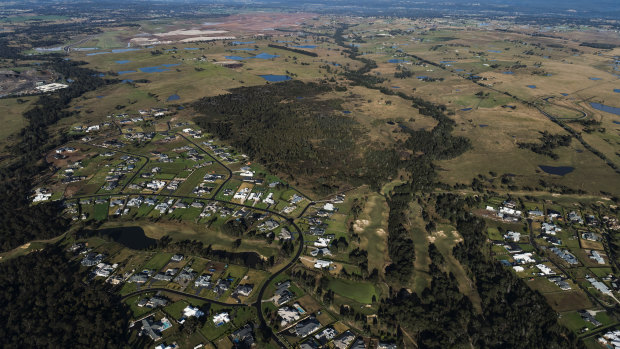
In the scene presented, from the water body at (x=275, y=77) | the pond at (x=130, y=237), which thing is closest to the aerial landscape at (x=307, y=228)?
the pond at (x=130, y=237)

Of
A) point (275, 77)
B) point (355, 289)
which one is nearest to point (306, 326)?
point (355, 289)

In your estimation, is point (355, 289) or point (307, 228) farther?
point (307, 228)

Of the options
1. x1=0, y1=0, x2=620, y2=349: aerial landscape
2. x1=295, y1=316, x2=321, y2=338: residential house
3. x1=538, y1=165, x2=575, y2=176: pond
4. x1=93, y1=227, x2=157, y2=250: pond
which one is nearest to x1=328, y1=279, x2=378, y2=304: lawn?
x1=0, y1=0, x2=620, y2=349: aerial landscape

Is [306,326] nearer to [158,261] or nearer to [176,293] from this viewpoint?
[176,293]

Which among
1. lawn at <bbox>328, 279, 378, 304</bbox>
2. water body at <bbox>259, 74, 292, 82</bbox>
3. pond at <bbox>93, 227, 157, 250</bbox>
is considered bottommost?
pond at <bbox>93, 227, 157, 250</bbox>

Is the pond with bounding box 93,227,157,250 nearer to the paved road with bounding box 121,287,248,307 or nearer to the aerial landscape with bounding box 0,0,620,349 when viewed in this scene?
the aerial landscape with bounding box 0,0,620,349

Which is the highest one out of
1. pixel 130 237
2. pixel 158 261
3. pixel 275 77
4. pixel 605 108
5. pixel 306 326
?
pixel 605 108

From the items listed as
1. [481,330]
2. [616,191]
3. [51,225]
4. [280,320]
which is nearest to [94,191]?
[51,225]
